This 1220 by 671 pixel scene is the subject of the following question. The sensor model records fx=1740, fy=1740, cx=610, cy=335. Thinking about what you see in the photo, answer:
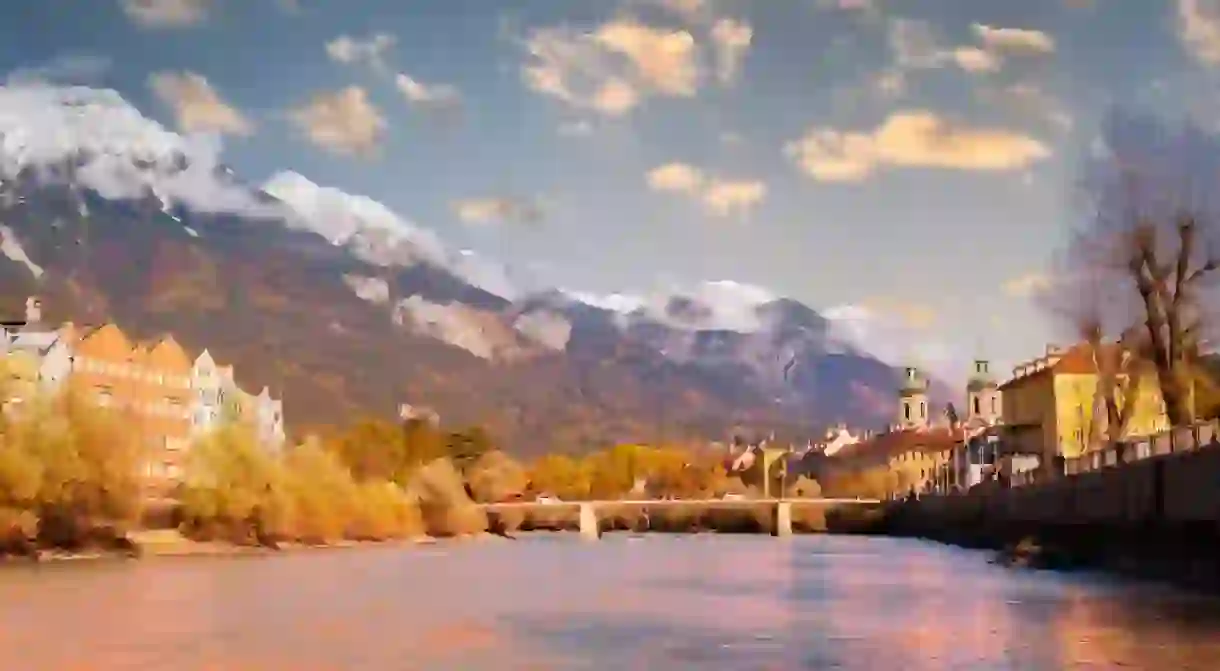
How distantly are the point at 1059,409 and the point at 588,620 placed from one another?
85632mm

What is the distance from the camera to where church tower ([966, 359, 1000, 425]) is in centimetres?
18930

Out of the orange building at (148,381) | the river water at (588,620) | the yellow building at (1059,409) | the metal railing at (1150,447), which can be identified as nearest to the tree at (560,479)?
the yellow building at (1059,409)

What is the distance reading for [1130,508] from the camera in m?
51.9

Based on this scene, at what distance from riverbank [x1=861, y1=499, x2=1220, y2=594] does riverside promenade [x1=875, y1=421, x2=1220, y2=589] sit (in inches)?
1.6

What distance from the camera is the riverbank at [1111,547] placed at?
140 feet

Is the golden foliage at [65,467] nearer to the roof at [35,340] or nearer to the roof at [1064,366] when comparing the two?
the roof at [35,340]

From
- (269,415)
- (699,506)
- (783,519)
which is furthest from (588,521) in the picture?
(269,415)

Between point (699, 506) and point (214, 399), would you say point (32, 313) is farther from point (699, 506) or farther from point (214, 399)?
point (699, 506)

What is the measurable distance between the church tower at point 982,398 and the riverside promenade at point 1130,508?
344 ft

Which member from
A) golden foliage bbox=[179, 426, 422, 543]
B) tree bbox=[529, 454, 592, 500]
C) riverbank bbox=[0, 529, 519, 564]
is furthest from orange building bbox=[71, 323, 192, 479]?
tree bbox=[529, 454, 592, 500]

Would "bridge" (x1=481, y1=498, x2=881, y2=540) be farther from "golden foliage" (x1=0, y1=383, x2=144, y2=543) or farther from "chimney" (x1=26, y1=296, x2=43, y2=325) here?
"golden foliage" (x1=0, y1=383, x2=144, y2=543)

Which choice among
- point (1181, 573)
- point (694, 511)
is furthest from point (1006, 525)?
point (694, 511)

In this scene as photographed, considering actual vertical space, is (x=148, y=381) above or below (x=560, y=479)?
above

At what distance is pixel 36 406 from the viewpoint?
70062 millimetres
